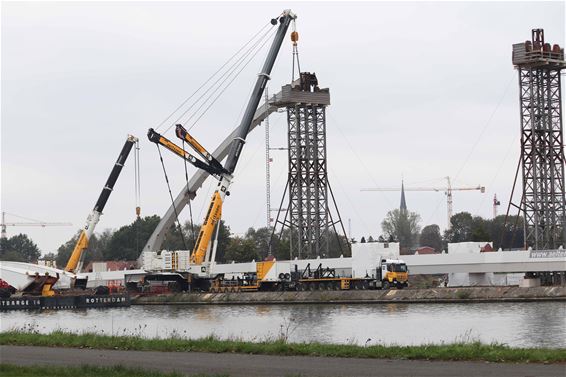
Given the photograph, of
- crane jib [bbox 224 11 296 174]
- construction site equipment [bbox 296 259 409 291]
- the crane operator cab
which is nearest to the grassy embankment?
Answer: the crane operator cab

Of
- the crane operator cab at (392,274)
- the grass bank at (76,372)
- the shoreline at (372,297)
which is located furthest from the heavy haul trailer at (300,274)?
the grass bank at (76,372)

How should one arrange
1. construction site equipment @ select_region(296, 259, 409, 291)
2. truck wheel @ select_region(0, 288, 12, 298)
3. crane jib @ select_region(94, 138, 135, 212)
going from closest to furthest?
1. construction site equipment @ select_region(296, 259, 409, 291)
2. truck wheel @ select_region(0, 288, 12, 298)
3. crane jib @ select_region(94, 138, 135, 212)

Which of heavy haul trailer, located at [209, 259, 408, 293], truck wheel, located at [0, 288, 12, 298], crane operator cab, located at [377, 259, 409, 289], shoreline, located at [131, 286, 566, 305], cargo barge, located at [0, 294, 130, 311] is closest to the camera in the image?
shoreline, located at [131, 286, 566, 305]

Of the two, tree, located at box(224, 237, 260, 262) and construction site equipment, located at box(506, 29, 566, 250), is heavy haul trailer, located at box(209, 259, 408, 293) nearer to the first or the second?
construction site equipment, located at box(506, 29, 566, 250)

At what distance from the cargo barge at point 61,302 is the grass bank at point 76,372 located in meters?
65.0

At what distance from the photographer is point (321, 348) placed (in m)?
31.2

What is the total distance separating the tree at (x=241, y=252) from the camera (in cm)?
16812

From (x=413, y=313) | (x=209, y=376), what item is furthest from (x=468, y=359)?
(x=413, y=313)

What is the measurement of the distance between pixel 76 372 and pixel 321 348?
7931 mm

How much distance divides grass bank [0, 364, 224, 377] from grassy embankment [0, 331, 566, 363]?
17.8 ft

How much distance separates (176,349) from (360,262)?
62.3 meters

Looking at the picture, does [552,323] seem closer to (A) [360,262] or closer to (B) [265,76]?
(A) [360,262]

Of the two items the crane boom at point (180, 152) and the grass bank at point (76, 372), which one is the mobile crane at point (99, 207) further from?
the grass bank at point (76, 372)

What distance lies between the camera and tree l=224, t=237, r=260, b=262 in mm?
168125
